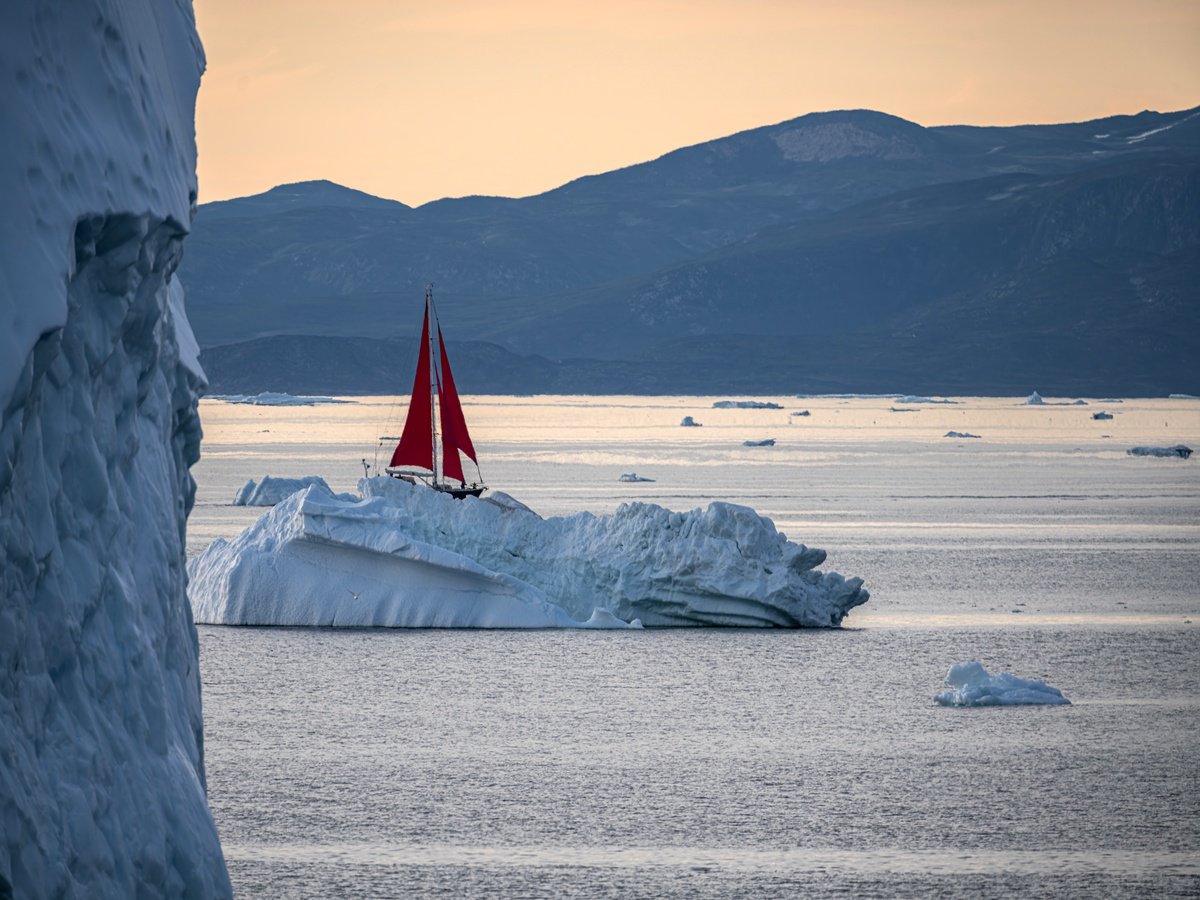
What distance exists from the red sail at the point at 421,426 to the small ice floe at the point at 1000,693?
17.0 meters

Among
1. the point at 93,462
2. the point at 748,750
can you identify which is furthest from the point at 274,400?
the point at 93,462

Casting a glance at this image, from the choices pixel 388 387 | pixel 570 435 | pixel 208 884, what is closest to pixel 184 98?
pixel 208 884

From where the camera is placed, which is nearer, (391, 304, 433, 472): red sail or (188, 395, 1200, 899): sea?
(188, 395, 1200, 899): sea

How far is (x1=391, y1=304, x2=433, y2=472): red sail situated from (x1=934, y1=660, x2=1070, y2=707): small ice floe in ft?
55.9

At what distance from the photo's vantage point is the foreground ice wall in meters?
5.70

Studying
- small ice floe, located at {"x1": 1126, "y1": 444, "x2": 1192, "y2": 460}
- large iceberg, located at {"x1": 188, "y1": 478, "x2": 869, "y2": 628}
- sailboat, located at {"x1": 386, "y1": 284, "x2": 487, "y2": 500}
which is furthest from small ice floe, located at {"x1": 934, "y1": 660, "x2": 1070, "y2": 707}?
small ice floe, located at {"x1": 1126, "y1": 444, "x2": 1192, "y2": 460}

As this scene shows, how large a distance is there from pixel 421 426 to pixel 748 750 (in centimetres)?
1941

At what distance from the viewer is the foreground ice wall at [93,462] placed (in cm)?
570

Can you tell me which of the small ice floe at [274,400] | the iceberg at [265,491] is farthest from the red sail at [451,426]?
the small ice floe at [274,400]

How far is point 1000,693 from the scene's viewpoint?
51.2 ft

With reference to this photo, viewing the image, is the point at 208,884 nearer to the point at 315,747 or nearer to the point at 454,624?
the point at 315,747

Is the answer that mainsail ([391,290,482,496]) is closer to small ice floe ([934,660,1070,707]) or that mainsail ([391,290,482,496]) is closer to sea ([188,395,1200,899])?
sea ([188,395,1200,899])

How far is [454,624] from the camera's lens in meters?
20.3

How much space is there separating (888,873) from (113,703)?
16.1ft
